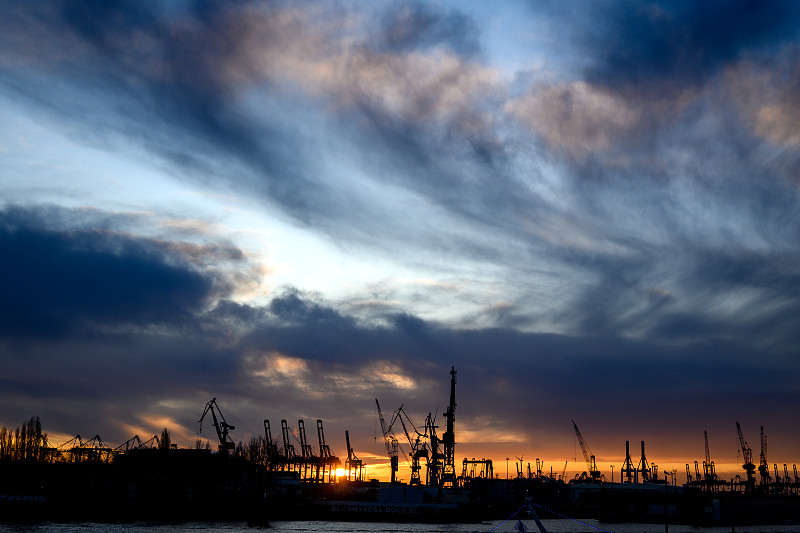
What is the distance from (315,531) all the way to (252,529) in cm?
1714

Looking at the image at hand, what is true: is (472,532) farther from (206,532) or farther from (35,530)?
(35,530)

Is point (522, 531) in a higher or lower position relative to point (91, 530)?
higher

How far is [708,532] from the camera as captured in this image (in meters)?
181

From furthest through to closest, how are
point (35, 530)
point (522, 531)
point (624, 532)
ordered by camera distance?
point (624, 532), point (35, 530), point (522, 531)

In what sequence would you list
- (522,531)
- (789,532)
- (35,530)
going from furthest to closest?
(789,532)
(35,530)
(522,531)

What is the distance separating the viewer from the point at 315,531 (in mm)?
162000

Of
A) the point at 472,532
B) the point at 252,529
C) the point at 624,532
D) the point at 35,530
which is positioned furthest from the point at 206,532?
the point at 624,532

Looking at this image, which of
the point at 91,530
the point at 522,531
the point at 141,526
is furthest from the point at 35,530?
the point at 522,531

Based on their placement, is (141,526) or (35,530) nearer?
(35,530)

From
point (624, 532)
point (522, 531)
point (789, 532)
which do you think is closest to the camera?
point (522, 531)

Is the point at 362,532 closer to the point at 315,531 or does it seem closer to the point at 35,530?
the point at 315,531

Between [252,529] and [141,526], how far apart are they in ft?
82.7

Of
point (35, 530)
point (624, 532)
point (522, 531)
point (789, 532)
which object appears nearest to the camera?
point (522, 531)

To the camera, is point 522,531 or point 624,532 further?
point 624,532
